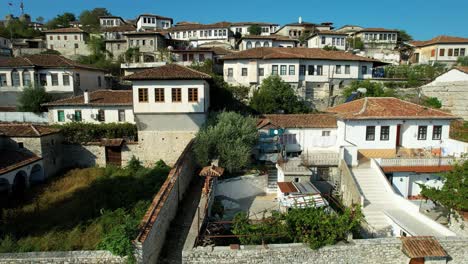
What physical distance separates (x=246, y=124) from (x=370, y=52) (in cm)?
4326

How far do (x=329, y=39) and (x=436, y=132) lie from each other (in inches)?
1346

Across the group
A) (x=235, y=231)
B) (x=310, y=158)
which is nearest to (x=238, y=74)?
(x=310, y=158)

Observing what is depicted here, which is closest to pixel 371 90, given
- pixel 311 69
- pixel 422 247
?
pixel 311 69

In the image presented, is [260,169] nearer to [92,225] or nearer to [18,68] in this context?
[92,225]

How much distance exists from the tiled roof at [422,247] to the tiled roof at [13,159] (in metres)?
20.6

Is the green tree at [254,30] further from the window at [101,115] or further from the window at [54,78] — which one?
the window at [101,115]

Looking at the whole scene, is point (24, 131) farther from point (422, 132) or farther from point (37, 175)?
point (422, 132)

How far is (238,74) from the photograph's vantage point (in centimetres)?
3344

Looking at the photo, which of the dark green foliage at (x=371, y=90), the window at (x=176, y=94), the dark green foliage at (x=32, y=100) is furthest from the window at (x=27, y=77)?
the dark green foliage at (x=371, y=90)

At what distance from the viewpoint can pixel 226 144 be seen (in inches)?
694

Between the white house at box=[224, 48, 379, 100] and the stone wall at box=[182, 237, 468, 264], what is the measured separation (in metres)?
24.7

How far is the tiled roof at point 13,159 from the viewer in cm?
1729

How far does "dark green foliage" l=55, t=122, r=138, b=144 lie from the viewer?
2203 centimetres

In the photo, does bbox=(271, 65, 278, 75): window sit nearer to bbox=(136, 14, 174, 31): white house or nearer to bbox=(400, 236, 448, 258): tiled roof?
bbox=(400, 236, 448, 258): tiled roof
